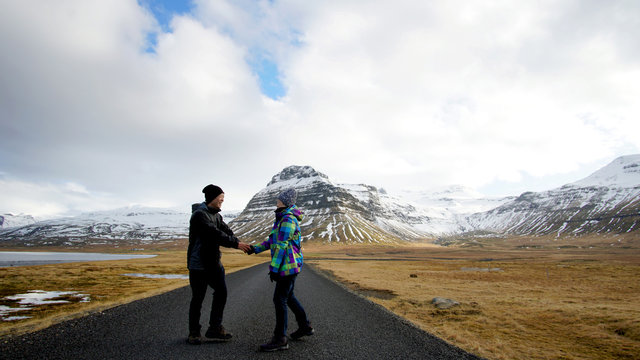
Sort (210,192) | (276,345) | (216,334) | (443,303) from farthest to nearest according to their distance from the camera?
(443,303) → (210,192) → (216,334) → (276,345)

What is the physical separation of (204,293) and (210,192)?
230 centimetres

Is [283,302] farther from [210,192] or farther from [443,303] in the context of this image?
[443,303]

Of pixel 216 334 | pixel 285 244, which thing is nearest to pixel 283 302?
pixel 285 244

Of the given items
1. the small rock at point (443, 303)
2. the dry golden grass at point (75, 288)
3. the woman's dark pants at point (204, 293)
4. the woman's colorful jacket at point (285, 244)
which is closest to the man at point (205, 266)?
the woman's dark pants at point (204, 293)

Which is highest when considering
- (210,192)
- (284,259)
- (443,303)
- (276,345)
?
(210,192)

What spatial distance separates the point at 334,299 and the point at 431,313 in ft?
14.5

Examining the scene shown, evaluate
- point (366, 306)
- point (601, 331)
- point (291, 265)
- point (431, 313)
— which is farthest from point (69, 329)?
point (601, 331)

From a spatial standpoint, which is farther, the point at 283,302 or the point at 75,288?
the point at 75,288

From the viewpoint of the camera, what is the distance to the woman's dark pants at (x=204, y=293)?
6852 mm

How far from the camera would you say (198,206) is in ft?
24.0

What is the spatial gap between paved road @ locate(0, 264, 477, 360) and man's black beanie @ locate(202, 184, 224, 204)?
3228 millimetres

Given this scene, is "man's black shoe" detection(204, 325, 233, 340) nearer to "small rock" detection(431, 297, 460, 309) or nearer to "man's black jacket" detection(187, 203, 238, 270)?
"man's black jacket" detection(187, 203, 238, 270)

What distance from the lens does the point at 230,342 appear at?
7039mm

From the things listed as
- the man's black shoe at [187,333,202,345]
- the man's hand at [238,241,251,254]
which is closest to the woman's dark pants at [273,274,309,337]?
the man's hand at [238,241,251,254]
